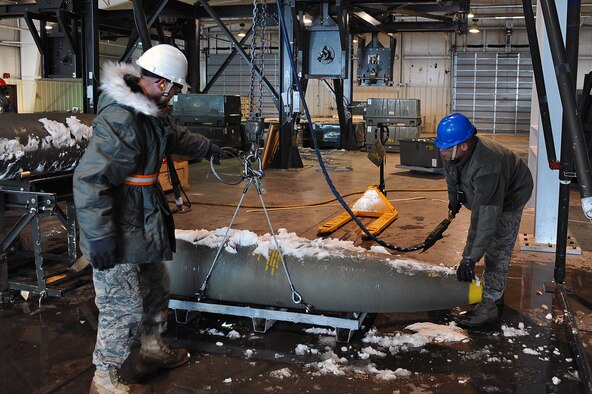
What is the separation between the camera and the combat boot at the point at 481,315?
175 inches

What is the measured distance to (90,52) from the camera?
11141 millimetres

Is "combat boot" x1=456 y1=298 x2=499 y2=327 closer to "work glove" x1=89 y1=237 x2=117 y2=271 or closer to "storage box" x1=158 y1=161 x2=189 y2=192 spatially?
"work glove" x1=89 y1=237 x2=117 y2=271

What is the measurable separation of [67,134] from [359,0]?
9.35m

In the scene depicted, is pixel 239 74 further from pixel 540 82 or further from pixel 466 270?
pixel 466 270

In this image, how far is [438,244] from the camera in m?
6.94

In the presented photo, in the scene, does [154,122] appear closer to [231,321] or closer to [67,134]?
[231,321]

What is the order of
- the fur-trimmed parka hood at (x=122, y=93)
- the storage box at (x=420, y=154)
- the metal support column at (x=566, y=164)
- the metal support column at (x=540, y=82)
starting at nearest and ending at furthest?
the fur-trimmed parka hood at (x=122, y=93) → the metal support column at (x=566, y=164) → the metal support column at (x=540, y=82) → the storage box at (x=420, y=154)

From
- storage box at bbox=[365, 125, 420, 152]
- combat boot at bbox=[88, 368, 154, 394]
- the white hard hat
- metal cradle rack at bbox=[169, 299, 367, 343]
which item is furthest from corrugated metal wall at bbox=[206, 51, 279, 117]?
combat boot at bbox=[88, 368, 154, 394]

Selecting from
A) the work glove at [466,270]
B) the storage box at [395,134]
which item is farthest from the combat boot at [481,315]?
the storage box at [395,134]

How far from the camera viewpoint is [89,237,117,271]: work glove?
3.09 m

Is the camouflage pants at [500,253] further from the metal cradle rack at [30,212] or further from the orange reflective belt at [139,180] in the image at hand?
the metal cradle rack at [30,212]

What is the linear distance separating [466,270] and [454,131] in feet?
3.21

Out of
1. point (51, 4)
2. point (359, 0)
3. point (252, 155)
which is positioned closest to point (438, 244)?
point (252, 155)

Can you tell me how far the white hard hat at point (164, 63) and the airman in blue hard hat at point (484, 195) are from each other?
1.86m
